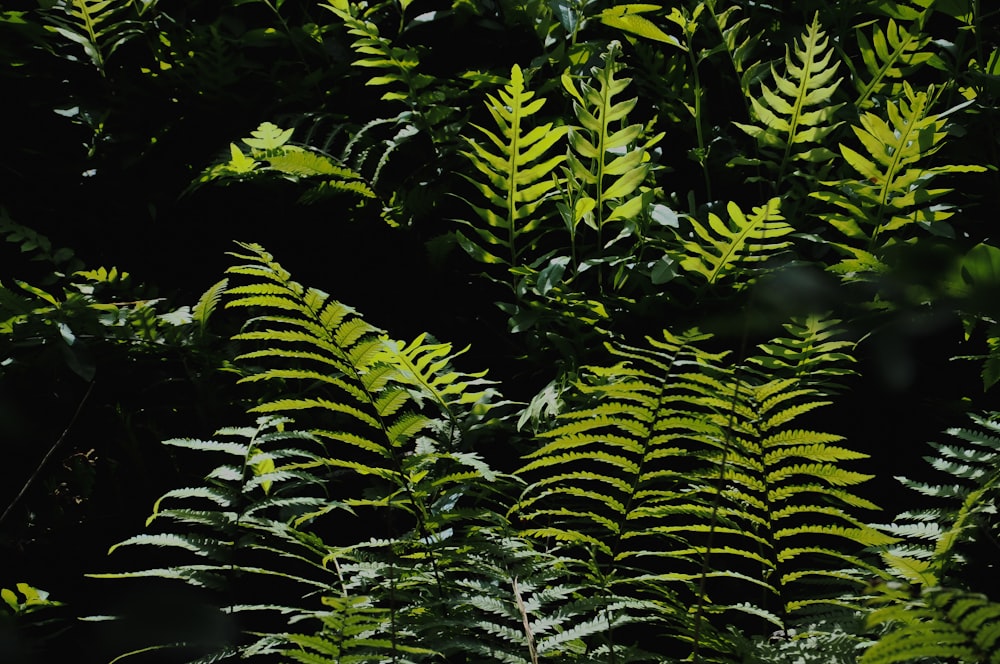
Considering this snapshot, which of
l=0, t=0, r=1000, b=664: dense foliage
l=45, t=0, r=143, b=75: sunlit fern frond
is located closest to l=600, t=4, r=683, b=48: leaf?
l=0, t=0, r=1000, b=664: dense foliage

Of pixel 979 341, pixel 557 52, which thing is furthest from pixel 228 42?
pixel 979 341

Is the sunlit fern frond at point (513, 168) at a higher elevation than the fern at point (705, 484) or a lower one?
higher

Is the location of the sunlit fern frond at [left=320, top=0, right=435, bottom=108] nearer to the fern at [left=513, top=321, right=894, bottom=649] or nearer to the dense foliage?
the dense foliage

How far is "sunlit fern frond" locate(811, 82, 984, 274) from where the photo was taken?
4.78ft

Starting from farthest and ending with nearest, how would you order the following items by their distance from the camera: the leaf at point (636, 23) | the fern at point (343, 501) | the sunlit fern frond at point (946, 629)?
the leaf at point (636, 23), the fern at point (343, 501), the sunlit fern frond at point (946, 629)

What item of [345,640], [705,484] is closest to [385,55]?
[705,484]

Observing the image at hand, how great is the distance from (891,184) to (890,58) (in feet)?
1.26

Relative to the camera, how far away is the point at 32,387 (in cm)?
160

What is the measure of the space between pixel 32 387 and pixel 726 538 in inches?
52.4

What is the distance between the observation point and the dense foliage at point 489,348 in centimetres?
104

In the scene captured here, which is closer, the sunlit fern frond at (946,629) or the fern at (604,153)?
the sunlit fern frond at (946,629)

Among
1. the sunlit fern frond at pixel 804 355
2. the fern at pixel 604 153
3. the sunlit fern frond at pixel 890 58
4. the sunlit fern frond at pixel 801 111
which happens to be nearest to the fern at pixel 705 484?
the sunlit fern frond at pixel 804 355

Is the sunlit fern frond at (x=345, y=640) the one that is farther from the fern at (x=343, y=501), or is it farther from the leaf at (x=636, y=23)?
the leaf at (x=636, y=23)

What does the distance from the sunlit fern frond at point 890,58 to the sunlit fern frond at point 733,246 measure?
0.42 m
